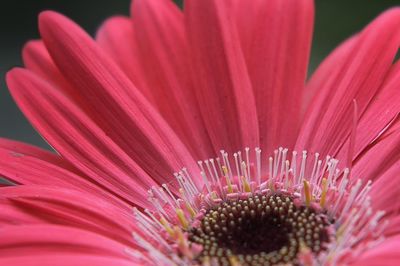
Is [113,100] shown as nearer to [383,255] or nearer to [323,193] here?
[323,193]

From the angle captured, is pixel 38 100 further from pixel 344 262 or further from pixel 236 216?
pixel 344 262

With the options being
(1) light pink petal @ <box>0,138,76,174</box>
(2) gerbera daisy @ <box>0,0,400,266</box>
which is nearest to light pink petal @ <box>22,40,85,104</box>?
(2) gerbera daisy @ <box>0,0,400,266</box>

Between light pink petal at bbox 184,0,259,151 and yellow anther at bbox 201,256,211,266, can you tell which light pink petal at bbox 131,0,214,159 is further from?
yellow anther at bbox 201,256,211,266

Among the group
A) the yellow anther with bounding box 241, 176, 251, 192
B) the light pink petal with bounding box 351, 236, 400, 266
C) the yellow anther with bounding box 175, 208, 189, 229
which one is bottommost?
the light pink petal with bounding box 351, 236, 400, 266

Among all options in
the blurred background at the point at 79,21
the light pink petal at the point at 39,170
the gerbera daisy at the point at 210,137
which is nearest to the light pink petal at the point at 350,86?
the gerbera daisy at the point at 210,137

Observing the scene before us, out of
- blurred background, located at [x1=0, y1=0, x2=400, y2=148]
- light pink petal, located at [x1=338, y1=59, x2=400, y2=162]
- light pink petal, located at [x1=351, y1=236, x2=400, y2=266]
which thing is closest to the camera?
light pink petal, located at [x1=351, y1=236, x2=400, y2=266]

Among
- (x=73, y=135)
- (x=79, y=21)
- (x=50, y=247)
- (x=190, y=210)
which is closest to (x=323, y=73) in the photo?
(x=190, y=210)
